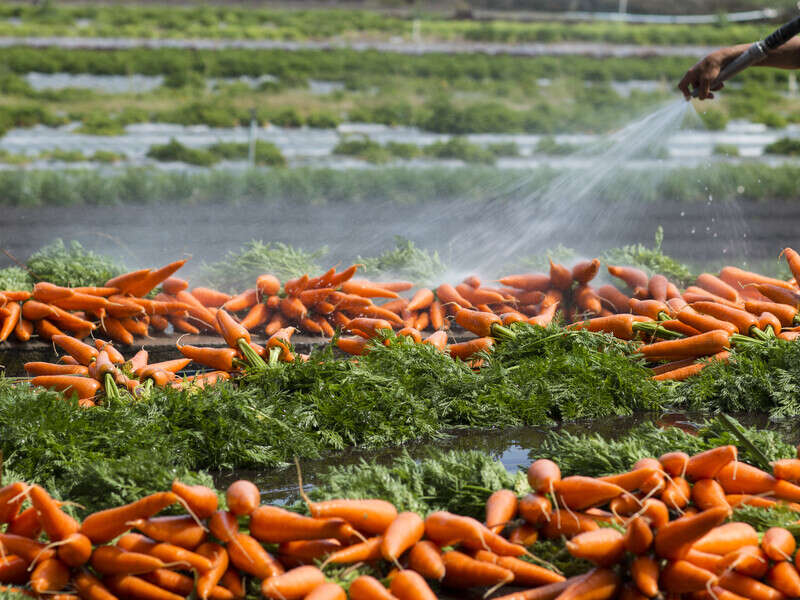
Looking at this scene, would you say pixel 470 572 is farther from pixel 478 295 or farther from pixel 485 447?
pixel 478 295

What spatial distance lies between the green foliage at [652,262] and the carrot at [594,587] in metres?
3.62

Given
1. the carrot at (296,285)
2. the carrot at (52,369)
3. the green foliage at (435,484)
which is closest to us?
the green foliage at (435,484)

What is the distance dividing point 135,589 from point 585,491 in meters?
1.11

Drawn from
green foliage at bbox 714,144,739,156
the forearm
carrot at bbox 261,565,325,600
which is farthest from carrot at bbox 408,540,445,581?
green foliage at bbox 714,144,739,156

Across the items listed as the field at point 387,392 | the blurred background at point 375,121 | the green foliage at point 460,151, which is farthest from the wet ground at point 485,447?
the green foliage at point 460,151

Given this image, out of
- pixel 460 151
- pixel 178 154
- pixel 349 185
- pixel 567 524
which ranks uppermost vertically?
pixel 567 524

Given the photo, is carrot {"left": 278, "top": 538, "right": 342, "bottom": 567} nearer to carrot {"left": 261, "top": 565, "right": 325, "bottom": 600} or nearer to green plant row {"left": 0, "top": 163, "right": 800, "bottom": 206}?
carrot {"left": 261, "top": 565, "right": 325, "bottom": 600}

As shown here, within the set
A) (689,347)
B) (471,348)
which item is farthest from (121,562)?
(689,347)

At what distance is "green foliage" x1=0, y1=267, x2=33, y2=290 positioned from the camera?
4.64 meters

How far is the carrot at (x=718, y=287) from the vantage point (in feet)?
15.2

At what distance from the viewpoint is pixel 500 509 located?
2.17 meters

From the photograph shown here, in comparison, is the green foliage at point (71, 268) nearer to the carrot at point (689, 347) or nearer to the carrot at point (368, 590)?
the carrot at point (689, 347)

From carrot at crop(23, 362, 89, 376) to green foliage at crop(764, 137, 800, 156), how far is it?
44.2 feet

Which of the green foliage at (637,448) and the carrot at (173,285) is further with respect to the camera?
the carrot at (173,285)
